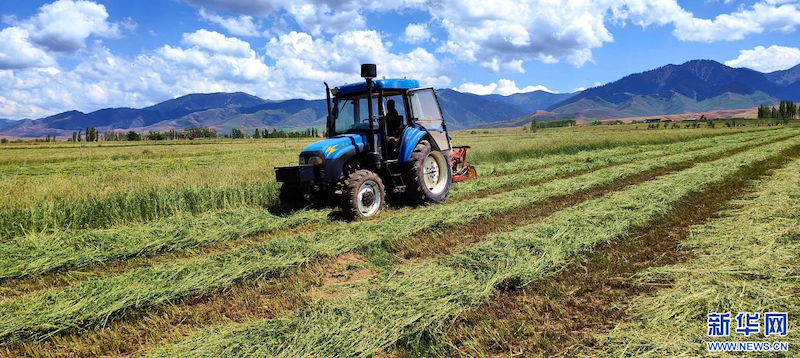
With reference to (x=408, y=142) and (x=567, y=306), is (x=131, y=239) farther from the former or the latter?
(x=567, y=306)

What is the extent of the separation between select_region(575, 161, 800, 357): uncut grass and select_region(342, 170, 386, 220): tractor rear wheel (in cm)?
417

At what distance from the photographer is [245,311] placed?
3775 millimetres

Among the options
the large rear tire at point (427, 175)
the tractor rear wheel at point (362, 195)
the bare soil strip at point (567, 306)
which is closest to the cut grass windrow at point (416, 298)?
the bare soil strip at point (567, 306)

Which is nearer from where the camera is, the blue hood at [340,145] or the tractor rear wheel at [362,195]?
the tractor rear wheel at [362,195]

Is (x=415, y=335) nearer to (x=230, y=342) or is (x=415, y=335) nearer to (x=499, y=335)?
(x=499, y=335)

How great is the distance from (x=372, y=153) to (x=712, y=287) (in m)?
5.29

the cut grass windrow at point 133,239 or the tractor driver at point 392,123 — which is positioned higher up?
the tractor driver at point 392,123

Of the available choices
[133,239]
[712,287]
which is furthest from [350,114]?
[712,287]

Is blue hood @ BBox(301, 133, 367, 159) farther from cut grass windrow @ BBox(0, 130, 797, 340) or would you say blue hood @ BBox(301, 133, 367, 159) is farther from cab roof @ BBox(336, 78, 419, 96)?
cut grass windrow @ BBox(0, 130, 797, 340)

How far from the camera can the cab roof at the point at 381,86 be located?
7688 mm

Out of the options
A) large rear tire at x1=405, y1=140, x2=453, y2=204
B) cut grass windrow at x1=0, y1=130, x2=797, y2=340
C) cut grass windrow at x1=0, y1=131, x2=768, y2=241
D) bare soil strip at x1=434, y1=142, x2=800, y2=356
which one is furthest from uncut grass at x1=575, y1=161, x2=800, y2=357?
cut grass windrow at x1=0, y1=131, x2=768, y2=241

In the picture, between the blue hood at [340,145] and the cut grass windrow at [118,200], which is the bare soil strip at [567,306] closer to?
the blue hood at [340,145]

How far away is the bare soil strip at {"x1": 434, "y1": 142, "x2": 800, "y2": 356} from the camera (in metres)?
3.10

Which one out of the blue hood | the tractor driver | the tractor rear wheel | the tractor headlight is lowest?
the tractor rear wheel
